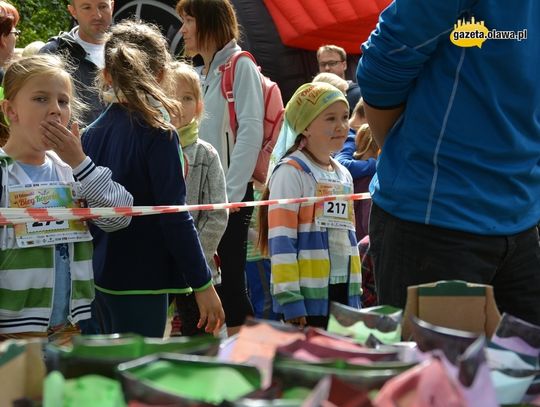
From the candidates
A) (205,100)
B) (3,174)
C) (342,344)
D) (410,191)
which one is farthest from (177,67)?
(342,344)

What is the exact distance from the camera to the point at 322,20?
1088 centimetres

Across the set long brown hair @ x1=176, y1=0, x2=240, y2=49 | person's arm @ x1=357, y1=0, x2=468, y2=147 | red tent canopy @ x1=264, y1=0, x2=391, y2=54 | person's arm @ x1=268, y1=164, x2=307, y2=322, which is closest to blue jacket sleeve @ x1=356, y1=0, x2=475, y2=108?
person's arm @ x1=357, y1=0, x2=468, y2=147

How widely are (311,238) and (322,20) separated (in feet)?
20.1

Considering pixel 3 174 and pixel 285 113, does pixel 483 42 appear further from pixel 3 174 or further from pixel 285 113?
pixel 285 113

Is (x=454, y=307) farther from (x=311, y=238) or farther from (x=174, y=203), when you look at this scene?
(x=311, y=238)

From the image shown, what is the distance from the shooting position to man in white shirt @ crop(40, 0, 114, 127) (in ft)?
18.8

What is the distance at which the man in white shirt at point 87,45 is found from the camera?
5734mm

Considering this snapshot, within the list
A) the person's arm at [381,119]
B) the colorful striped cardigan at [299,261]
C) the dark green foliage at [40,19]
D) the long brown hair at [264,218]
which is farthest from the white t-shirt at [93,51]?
the dark green foliage at [40,19]

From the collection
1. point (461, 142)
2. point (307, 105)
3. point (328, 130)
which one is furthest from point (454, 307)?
point (307, 105)

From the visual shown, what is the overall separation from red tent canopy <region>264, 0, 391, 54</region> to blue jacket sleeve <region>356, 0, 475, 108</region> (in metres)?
7.87

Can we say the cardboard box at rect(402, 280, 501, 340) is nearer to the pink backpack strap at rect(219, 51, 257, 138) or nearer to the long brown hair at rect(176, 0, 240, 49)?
the pink backpack strap at rect(219, 51, 257, 138)

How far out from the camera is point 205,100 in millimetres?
5867

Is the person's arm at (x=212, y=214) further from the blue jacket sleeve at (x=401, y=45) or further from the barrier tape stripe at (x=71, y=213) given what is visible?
the blue jacket sleeve at (x=401, y=45)

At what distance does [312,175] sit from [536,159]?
7.45ft
